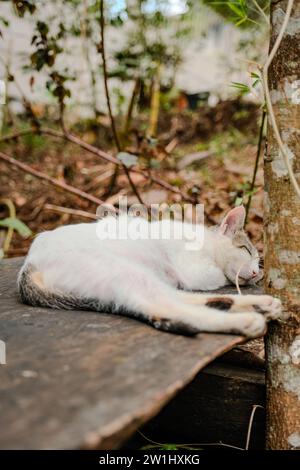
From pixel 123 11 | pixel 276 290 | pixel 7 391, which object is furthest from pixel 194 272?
pixel 123 11

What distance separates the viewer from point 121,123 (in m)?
7.27

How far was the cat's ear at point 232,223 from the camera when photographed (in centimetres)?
219

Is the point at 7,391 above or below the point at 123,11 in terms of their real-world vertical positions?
below

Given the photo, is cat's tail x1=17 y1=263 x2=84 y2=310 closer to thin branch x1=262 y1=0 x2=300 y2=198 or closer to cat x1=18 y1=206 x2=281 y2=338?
cat x1=18 y1=206 x2=281 y2=338

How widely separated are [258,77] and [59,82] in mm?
1909

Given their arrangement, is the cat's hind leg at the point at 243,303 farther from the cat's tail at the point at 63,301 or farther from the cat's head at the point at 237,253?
the cat's head at the point at 237,253

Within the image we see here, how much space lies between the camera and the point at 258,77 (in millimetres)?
1924

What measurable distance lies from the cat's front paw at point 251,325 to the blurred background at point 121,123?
6.07 feet

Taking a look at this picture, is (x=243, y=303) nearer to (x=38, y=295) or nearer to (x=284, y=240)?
(x=284, y=240)

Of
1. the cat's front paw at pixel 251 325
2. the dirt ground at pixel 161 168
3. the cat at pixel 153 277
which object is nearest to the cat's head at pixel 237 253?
the cat at pixel 153 277

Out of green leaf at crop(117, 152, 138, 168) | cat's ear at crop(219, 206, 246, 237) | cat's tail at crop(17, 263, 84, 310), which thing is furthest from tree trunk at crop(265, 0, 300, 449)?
green leaf at crop(117, 152, 138, 168)

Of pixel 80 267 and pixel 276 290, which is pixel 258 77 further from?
pixel 80 267

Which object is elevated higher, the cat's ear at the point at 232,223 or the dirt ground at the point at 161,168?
the dirt ground at the point at 161,168

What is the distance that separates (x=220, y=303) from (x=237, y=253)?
1.80ft
